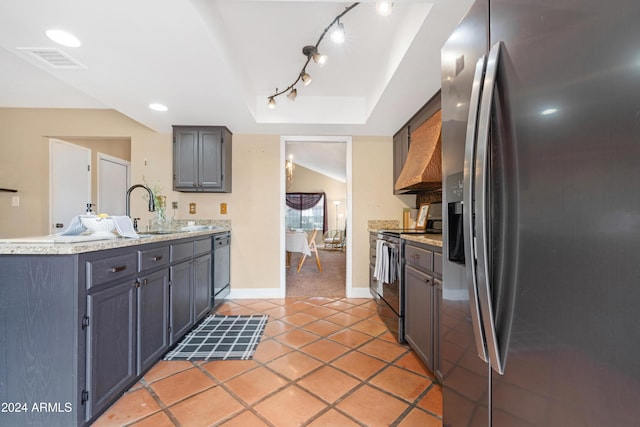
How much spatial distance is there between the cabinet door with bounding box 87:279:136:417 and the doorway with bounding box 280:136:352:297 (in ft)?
7.06

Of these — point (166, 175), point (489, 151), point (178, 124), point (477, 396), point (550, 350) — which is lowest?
point (477, 396)

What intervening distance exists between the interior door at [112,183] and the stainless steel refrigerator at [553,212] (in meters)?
5.00

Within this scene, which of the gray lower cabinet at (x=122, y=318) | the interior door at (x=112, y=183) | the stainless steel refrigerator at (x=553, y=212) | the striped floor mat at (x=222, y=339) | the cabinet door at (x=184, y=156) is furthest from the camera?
the interior door at (x=112, y=183)

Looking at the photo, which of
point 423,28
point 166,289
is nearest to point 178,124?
point 166,289

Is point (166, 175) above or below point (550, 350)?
above

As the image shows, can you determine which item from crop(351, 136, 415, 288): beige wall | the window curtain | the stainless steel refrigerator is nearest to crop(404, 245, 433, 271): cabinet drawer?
the stainless steel refrigerator

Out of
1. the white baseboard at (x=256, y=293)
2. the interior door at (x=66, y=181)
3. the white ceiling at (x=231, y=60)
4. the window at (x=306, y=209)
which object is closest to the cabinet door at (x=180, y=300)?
the white baseboard at (x=256, y=293)

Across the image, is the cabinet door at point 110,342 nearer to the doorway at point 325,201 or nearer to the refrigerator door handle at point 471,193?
the refrigerator door handle at point 471,193

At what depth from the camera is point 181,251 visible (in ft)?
7.28

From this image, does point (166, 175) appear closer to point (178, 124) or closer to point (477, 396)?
point (178, 124)

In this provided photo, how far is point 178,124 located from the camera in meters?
3.27

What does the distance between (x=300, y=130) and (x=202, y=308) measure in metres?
2.35

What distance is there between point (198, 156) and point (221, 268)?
1398 mm

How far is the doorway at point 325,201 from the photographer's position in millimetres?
3711
